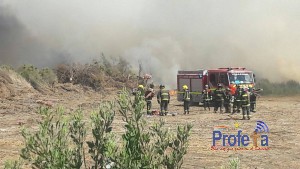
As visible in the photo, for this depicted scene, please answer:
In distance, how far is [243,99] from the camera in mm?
16438

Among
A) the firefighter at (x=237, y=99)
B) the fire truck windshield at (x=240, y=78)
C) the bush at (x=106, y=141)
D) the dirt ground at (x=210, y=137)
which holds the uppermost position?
the fire truck windshield at (x=240, y=78)

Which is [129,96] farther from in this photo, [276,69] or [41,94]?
[276,69]

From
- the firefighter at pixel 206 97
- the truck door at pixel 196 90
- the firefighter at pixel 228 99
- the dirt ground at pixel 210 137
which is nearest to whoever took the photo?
the dirt ground at pixel 210 137

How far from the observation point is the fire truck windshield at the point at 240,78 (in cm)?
2217

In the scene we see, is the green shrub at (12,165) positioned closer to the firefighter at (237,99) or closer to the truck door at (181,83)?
the firefighter at (237,99)

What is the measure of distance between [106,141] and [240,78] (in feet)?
64.6

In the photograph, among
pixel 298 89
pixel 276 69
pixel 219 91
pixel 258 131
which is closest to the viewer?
pixel 258 131

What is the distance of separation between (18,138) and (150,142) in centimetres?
1010

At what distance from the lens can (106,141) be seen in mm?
3586

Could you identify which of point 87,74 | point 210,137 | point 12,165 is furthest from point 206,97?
point 12,165

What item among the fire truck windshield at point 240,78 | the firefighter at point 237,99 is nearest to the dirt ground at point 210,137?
the firefighter at point 237,99

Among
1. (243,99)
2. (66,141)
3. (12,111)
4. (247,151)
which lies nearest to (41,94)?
(12,111)

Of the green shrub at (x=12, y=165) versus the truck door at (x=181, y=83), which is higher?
the truck door at (x=181, y=83)

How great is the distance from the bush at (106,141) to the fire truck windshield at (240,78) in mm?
18852
